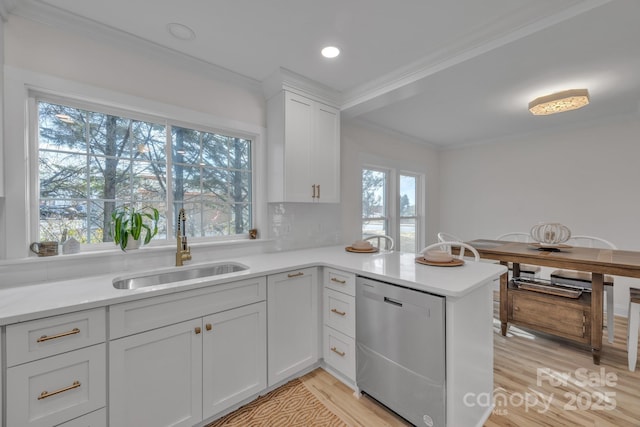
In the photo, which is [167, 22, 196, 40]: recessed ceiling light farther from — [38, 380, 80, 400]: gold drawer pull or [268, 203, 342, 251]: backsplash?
[38, 380, 80, 400]: gold drawer pull

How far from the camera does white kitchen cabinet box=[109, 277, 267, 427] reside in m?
1.29

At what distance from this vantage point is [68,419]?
1156 millimetres

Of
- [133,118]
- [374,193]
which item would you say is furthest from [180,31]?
[374,193]

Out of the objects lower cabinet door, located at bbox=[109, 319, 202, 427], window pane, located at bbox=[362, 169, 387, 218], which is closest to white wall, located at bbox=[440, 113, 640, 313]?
window pane, located at bbox=[362, 169, 387, 218]

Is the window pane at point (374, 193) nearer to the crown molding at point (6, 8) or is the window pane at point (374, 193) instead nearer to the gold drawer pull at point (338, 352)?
the gold drawer pull at point (338, 352)

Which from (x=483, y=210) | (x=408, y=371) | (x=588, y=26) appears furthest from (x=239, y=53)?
(x=483, y=210)

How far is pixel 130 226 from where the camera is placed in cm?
184

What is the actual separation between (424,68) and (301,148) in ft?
3.96

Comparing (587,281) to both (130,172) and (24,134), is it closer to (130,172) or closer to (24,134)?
(130,172)

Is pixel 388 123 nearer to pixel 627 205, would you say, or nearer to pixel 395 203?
pixel 395 203

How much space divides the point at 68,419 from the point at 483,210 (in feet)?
16.7

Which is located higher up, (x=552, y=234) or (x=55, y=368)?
(x=552, y=234)

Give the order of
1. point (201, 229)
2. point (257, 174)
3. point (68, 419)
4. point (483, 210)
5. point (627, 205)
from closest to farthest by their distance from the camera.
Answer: point (68, 419) < point (201, 229) < point (257, 174) < point (627, 205) < point (483, 210)

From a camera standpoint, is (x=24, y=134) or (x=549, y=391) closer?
(x=24, y=134)
